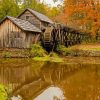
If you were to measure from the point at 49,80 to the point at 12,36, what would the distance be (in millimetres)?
15626

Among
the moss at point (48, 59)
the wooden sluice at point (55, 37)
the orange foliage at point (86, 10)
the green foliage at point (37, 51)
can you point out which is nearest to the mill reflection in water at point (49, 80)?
the moss at point (48, 59)

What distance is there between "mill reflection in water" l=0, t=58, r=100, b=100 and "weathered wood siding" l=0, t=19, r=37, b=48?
8014 millimetres

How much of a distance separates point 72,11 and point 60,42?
22.5 ft

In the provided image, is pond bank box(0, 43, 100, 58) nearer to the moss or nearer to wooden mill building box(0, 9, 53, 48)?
the moss

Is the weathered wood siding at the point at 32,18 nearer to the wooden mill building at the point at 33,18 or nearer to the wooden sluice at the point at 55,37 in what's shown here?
the wooden mill building at the point at 33,18

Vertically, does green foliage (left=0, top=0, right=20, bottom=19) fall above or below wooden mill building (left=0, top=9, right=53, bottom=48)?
above

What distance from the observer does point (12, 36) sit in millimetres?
33969

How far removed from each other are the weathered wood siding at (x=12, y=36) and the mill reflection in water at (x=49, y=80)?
316 inches

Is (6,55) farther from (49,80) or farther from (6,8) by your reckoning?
(6,8)

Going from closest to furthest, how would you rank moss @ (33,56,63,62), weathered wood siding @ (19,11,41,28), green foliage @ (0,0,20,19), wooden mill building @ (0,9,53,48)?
moss @ (33,56,63,62), wooden mill building @ (0,9,53,48), weathered wood siding @ (19,11,41,28), green foliage @ (0,0,20,19)

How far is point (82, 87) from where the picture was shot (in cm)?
1677

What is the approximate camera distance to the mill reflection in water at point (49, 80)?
14.9 metres

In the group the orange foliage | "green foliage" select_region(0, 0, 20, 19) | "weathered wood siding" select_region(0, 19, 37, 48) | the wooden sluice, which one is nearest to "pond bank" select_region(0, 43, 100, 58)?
"weathered wood siding" select_region(0, 19, 37, 48)

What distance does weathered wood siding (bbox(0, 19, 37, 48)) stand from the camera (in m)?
33.7
